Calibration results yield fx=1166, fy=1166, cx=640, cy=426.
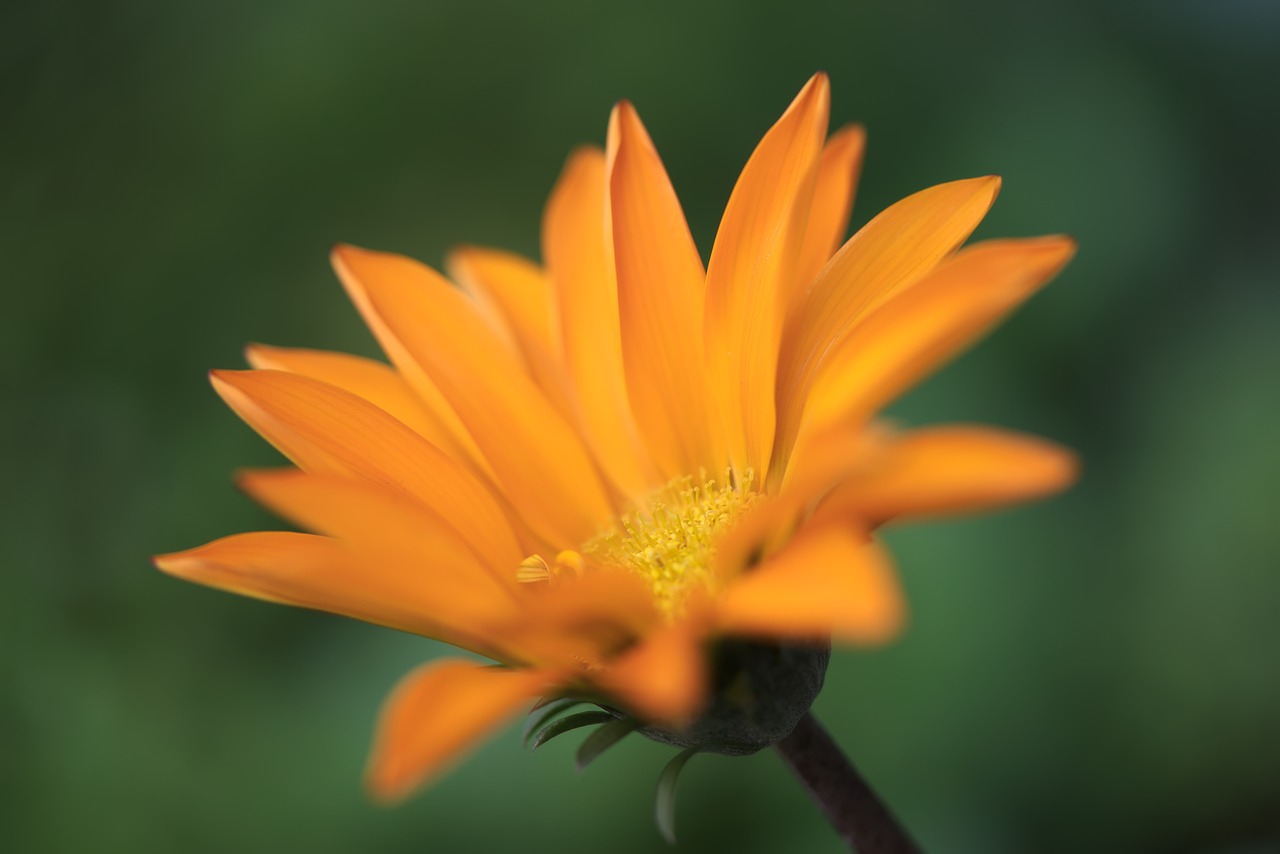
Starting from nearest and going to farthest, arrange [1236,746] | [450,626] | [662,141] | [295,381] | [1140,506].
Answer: [450,626] < [295,381] < [1236,746] < [1140,506] < [662,141]

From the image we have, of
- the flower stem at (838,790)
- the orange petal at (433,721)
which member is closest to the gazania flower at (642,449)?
the orange petal at (433,721)

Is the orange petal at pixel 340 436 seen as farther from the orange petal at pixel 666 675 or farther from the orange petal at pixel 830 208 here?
the orange petal at pixel 830 208

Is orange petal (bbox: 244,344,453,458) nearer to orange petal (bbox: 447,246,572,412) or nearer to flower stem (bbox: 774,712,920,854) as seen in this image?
orange petal (bbox: 447,246,572,412)

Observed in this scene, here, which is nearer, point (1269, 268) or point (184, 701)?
point (184, 701)

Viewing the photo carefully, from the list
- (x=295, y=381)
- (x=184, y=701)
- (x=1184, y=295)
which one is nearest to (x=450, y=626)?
(x=295, y=381)

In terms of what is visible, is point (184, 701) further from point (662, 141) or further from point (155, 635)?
point (662, 141)

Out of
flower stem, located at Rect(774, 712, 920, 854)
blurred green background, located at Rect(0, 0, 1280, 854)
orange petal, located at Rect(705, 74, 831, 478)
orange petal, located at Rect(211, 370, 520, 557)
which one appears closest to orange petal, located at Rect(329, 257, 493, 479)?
orange petal, located at Rect(211, 370, 520, 557)

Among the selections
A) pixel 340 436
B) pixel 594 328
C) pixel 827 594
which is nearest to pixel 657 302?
pixel 594 328

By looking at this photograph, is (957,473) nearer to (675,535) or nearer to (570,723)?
(570,723)
